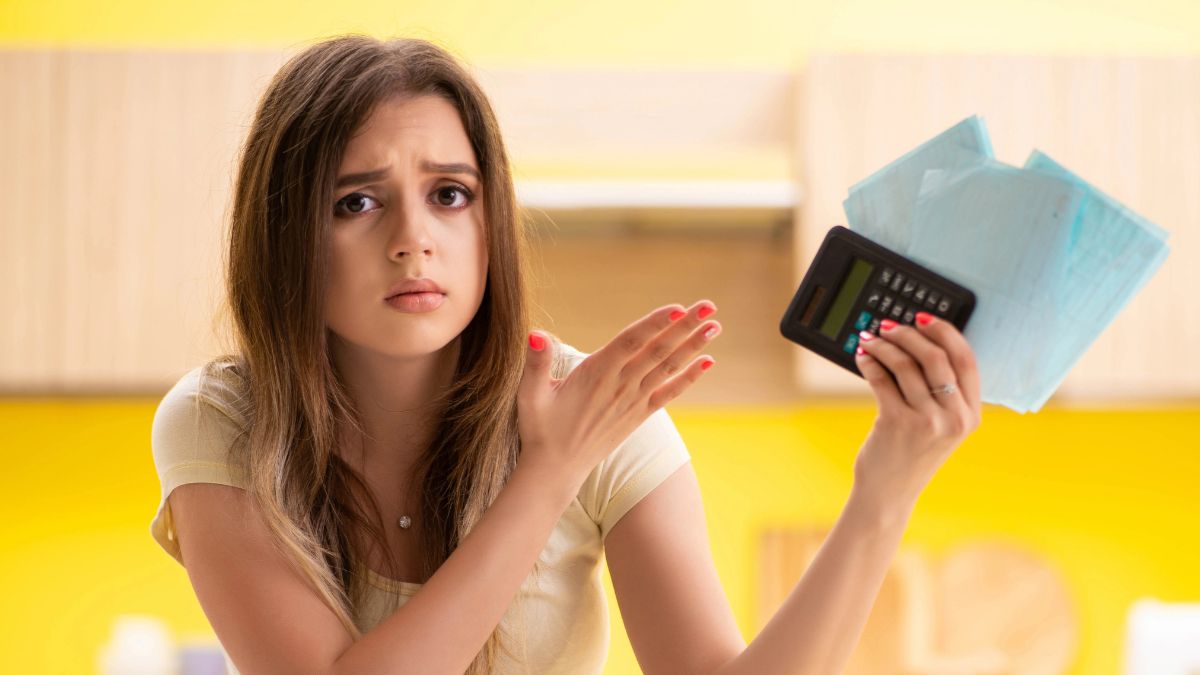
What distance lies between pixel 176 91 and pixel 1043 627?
1.80 meters

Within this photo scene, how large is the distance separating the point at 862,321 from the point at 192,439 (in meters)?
0.55

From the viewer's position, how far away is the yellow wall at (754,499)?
239cm

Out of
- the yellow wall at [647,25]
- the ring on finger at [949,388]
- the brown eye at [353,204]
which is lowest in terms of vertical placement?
the ring on finger at [949,388]

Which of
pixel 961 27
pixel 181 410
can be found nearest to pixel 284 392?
pixel 181 410

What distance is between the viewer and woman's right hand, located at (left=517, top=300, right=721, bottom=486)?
910 millimetres

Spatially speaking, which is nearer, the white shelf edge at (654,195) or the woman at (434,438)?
the woman at (434,438)

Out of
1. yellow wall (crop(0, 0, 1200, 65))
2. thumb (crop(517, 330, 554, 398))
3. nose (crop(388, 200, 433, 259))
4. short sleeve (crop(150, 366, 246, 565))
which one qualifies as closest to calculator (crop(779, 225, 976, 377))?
thumb (crop(517, 330, 554, 398))

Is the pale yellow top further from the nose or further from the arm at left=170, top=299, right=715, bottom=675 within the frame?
the nose

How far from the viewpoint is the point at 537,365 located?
0.96 metres

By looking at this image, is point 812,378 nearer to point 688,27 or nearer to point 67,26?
point 688,27

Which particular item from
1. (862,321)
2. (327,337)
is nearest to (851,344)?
(862,321)

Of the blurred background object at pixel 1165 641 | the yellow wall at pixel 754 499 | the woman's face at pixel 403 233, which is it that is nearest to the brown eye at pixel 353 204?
the woman's face at pixel 403 233

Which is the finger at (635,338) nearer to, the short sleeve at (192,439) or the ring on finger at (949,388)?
the ring on finger at (949,388)

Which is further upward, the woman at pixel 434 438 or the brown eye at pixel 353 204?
the brown eye at pixel 353 204
